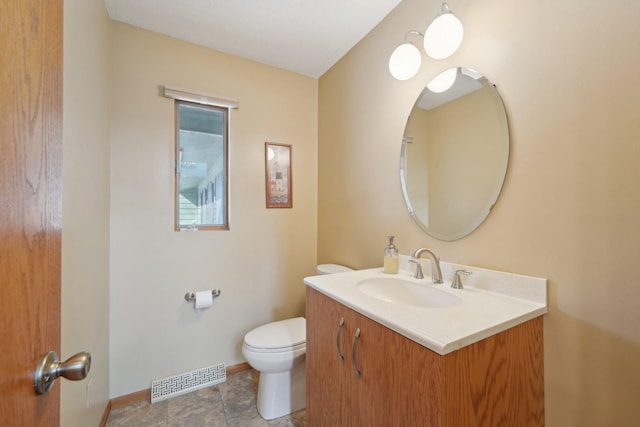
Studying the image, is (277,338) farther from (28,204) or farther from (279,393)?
(28,204)

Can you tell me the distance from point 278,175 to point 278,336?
4.06 ft

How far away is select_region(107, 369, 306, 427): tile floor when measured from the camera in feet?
5.02

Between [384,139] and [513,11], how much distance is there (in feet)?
2.57

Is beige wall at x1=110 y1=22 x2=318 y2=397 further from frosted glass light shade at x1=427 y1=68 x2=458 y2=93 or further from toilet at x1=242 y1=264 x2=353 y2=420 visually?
frosted glass light shade at x1=427 y1=68 x2=458 y2=93

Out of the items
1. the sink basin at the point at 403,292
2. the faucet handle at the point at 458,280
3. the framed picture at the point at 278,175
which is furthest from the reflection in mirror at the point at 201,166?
the faucet handle at the point at 458,280

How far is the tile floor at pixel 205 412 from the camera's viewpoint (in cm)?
153

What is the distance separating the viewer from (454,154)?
128 cm

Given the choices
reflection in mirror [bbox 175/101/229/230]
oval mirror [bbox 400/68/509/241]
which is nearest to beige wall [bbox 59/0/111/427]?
reflection in mirror [bbox 175/101/229/230]

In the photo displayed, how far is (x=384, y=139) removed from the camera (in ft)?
5.36

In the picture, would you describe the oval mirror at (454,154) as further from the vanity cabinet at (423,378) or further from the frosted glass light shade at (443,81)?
the vanity cabinet at (423,378)

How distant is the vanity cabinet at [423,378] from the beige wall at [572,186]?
0.12 m

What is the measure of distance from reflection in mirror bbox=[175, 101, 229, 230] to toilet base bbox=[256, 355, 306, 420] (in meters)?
1.09

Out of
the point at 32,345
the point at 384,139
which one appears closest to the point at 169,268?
the point at 32,345

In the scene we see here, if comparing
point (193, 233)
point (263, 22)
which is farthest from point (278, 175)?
point (263, 22)
